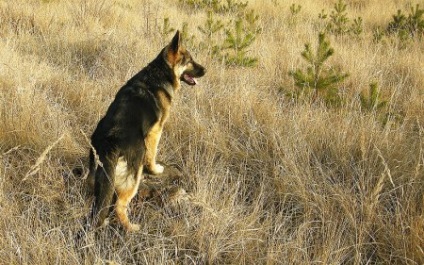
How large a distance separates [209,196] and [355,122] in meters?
1.96

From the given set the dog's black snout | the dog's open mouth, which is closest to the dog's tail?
the dog's open mouth

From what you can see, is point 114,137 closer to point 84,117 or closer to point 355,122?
point 84,117

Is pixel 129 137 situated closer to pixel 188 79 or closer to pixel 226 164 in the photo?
pixel 226 164

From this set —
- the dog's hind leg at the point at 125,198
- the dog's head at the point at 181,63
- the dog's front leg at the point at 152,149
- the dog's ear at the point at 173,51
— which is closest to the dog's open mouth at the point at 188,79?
the dog's head at the point at 181,63

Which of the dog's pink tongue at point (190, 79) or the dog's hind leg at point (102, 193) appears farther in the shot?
the dog's pink tongue at point (190, 79)

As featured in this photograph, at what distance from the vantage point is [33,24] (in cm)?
707

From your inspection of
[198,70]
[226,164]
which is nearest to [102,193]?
[226,164]

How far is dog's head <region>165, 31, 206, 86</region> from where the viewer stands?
140 inches

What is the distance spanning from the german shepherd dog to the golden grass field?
232 millimetres

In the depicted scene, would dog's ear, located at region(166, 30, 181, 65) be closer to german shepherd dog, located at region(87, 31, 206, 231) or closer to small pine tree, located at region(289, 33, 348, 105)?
german shepherd dog, located at region(87, 31, 206, 231)

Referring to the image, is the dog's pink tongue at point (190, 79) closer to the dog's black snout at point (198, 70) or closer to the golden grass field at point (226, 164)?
the dog's black snout at point (198, 70)

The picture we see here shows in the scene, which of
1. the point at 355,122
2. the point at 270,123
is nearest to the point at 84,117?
the point at 270,123

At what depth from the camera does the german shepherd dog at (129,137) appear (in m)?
2.46

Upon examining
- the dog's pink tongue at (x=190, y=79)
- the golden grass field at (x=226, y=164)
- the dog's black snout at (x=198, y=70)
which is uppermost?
the dog's black snout at (x=198, y=70)
